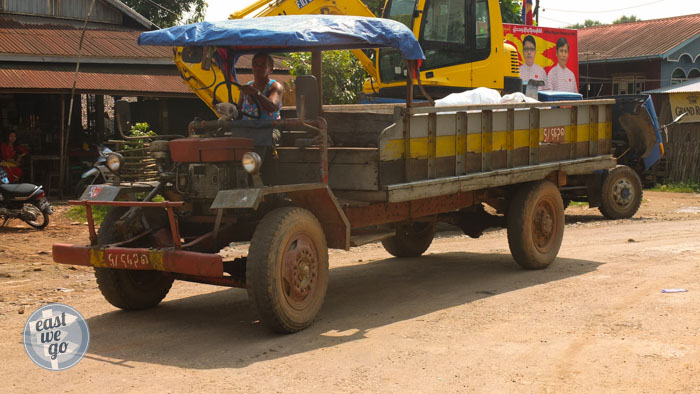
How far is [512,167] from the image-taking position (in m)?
9.44

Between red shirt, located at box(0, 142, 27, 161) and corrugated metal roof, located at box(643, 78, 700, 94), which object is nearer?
red shirt, located at box(0, 142, 27, 161)

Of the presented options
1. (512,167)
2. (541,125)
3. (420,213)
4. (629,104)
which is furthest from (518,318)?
(629,104)

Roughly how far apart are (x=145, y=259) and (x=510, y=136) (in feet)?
14.6

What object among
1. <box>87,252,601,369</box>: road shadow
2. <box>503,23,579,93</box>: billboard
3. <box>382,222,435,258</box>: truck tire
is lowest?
<box>87,252,601,369</box>: road shadow

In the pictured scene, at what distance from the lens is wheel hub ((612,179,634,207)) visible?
15.5 meters

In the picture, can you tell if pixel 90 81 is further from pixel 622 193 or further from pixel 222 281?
pixel 222 281

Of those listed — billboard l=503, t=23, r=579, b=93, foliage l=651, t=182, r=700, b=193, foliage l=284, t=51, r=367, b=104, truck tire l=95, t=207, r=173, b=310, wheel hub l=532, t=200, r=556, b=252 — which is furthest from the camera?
foliage l=651, t=182, r=700, b=193

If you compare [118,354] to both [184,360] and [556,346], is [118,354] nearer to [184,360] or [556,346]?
[184,360]

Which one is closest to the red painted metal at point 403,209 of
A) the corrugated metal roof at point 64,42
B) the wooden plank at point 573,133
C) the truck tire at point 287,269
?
the truck tire at point 287,269

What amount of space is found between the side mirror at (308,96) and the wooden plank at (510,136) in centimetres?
298

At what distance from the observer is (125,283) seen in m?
7.68

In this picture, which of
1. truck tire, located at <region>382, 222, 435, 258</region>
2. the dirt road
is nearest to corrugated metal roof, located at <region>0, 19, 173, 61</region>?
the dirt road

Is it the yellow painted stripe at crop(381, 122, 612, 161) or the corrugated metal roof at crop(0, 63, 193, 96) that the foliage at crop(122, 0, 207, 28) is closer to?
the corrugated metal roof at crop(0, 63, 193, 96)

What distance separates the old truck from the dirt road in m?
0.47
